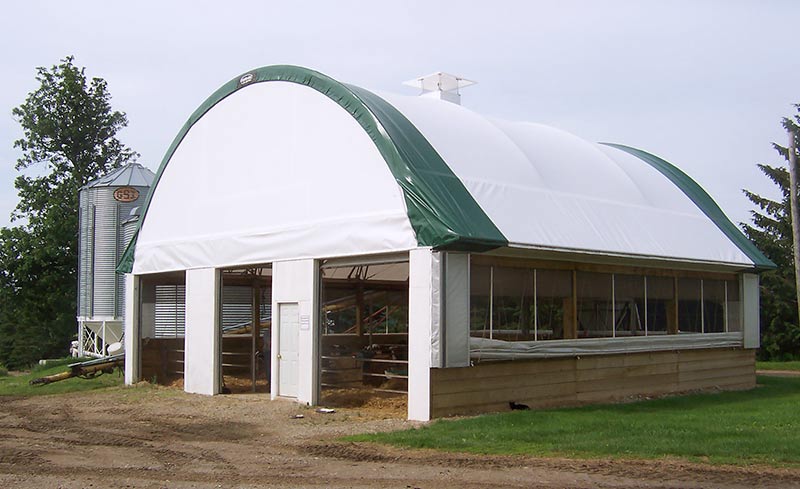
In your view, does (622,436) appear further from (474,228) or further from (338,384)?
(338,384)

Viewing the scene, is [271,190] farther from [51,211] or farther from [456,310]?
[51,211]

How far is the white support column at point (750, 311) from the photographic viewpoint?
21.2 metres

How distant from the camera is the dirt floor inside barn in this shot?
9.33 meters

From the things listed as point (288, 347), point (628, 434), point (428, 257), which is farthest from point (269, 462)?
point (288, 347)

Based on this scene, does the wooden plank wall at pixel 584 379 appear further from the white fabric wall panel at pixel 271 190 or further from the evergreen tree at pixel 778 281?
the evergreen tree at pixel 778 281

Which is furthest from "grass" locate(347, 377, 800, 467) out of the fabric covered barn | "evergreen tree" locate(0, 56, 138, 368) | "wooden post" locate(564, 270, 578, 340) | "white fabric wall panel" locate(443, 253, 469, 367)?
"evergreen tree" locate(0, 56, 138, 368)

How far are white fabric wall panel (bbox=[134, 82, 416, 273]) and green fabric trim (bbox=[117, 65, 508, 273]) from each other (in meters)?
0.22

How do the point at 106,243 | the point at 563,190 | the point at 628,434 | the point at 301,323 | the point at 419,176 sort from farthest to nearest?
the point at 106,243 → the point at 563,190 → the point at 301,323 → the point at 419,176 → the point at 628,434

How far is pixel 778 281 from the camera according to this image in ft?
123

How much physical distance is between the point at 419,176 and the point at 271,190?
4085mm

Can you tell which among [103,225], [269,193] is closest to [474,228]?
[269,193]

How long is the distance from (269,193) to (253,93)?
232 cm

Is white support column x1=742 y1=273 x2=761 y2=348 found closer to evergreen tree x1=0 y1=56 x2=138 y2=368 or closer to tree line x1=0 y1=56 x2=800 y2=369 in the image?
tree line x1=0 y1=56 x2=800 y2=369

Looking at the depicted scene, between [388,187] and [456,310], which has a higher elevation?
[388,187]
